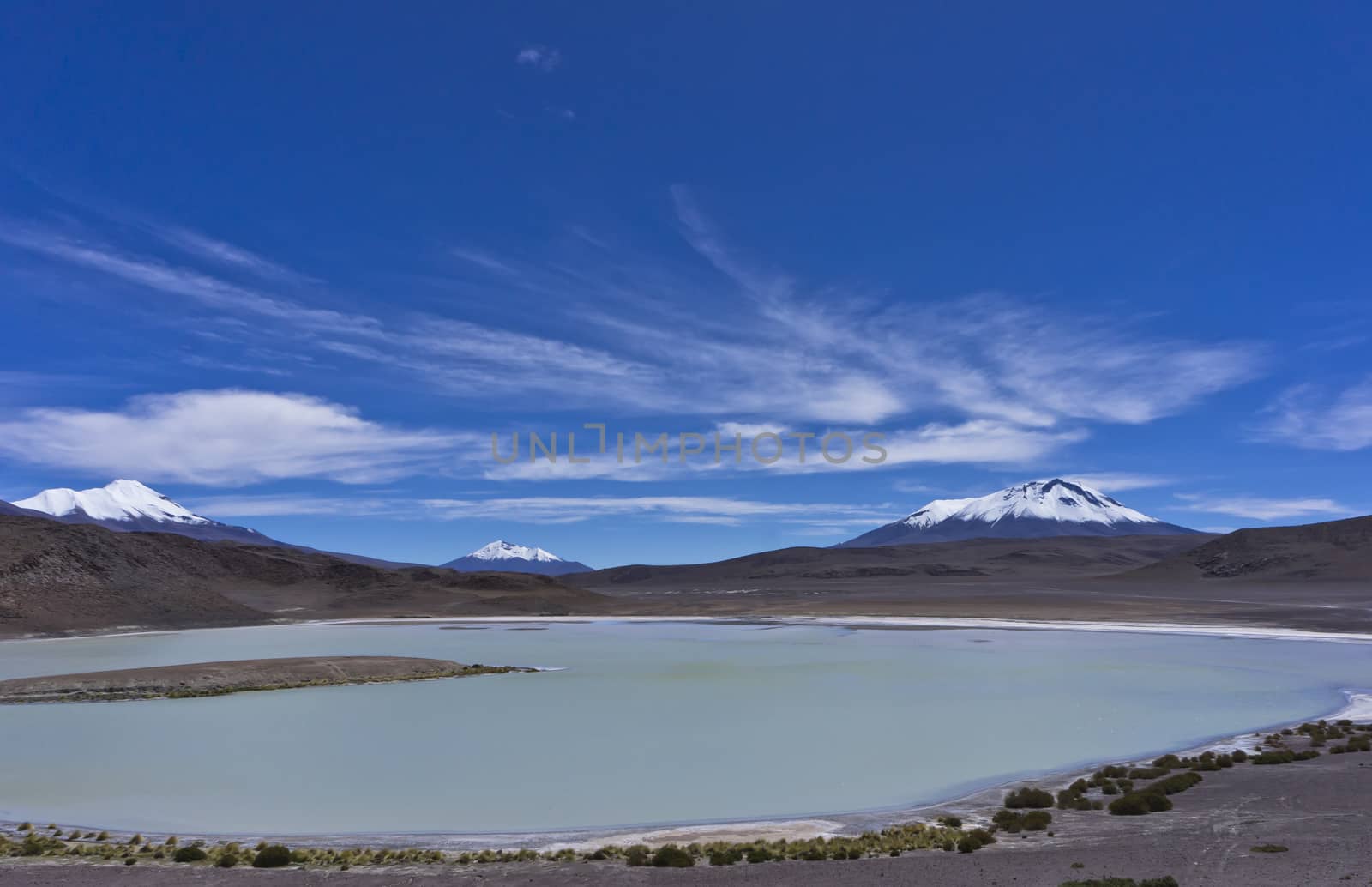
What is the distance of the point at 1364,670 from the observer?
119 feet

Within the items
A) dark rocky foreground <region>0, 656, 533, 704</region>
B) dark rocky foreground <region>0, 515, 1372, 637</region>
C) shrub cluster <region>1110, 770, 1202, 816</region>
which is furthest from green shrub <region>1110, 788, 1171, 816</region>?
dark rocky foreground <region>0, 515, 1372, 637</region>

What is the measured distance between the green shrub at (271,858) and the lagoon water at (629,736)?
7.23 feet

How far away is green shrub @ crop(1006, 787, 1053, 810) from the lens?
15.0m

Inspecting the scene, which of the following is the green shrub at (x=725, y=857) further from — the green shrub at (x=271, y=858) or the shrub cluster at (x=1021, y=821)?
the green shrub at (x=271, y=858)

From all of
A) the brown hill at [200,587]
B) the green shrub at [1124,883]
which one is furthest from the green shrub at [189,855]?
the brown hill at [200,587]

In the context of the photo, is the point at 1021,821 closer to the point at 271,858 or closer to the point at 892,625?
the point at 271,858

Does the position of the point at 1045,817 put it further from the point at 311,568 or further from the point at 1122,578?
the point at 1122,578

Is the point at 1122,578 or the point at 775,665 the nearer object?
the point at 775,665

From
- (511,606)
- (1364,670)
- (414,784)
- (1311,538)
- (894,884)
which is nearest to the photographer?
(894,884)

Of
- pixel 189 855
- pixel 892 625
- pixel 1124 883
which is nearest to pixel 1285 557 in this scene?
pixel 892 625

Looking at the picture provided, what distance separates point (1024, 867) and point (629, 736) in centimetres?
1308

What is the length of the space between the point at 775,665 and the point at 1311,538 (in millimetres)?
129241

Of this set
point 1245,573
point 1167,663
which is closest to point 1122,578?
point 1245,573

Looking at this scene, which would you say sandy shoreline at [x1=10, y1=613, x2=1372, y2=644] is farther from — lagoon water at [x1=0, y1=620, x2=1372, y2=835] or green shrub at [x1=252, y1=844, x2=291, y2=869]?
green shrub at [x1=252, y1=844, x2=291, y2=869]
